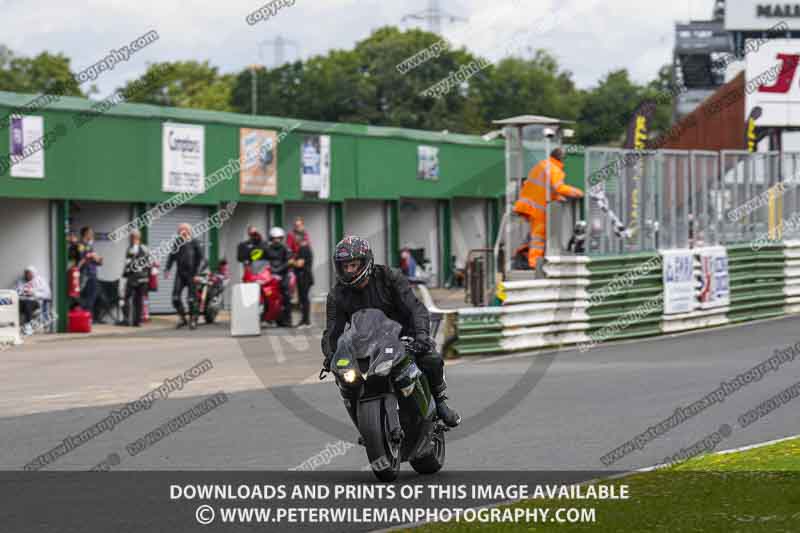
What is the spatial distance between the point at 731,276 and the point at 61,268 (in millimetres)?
11262

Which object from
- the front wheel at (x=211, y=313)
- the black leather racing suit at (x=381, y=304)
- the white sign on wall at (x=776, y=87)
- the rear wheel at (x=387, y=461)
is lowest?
the rear wheel at (x=387, y=461)

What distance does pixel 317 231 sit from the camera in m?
36.4

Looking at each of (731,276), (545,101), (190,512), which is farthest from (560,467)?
(545,101)

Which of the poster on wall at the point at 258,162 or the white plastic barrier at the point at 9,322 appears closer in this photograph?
the white plastic barrier at the point at 9,322

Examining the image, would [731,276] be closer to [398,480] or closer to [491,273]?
[491,273]

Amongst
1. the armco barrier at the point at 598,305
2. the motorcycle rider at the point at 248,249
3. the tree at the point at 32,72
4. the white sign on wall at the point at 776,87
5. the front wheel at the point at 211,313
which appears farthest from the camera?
the tree at the point at 32,72

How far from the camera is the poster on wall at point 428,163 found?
131 ft

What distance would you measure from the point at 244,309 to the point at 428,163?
55.3 ft

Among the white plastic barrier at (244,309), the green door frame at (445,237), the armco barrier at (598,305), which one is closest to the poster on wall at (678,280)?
the armco barrier at (598,305)

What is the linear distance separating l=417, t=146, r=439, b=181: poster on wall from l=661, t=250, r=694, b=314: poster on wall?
1657 centimetres

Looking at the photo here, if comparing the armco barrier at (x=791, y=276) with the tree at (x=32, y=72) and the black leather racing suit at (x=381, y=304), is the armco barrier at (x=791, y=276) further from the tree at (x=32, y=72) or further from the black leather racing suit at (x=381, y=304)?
the tree at (x=32, y=72)

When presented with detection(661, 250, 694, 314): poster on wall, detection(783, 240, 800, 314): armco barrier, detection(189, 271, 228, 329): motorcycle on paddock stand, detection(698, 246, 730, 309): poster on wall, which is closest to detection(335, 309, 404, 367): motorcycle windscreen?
detection(661, 250, 694, 314): poster on wall

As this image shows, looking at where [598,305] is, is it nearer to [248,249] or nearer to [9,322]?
[248,249]

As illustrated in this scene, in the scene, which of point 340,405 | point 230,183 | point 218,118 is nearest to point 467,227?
point 230,183
